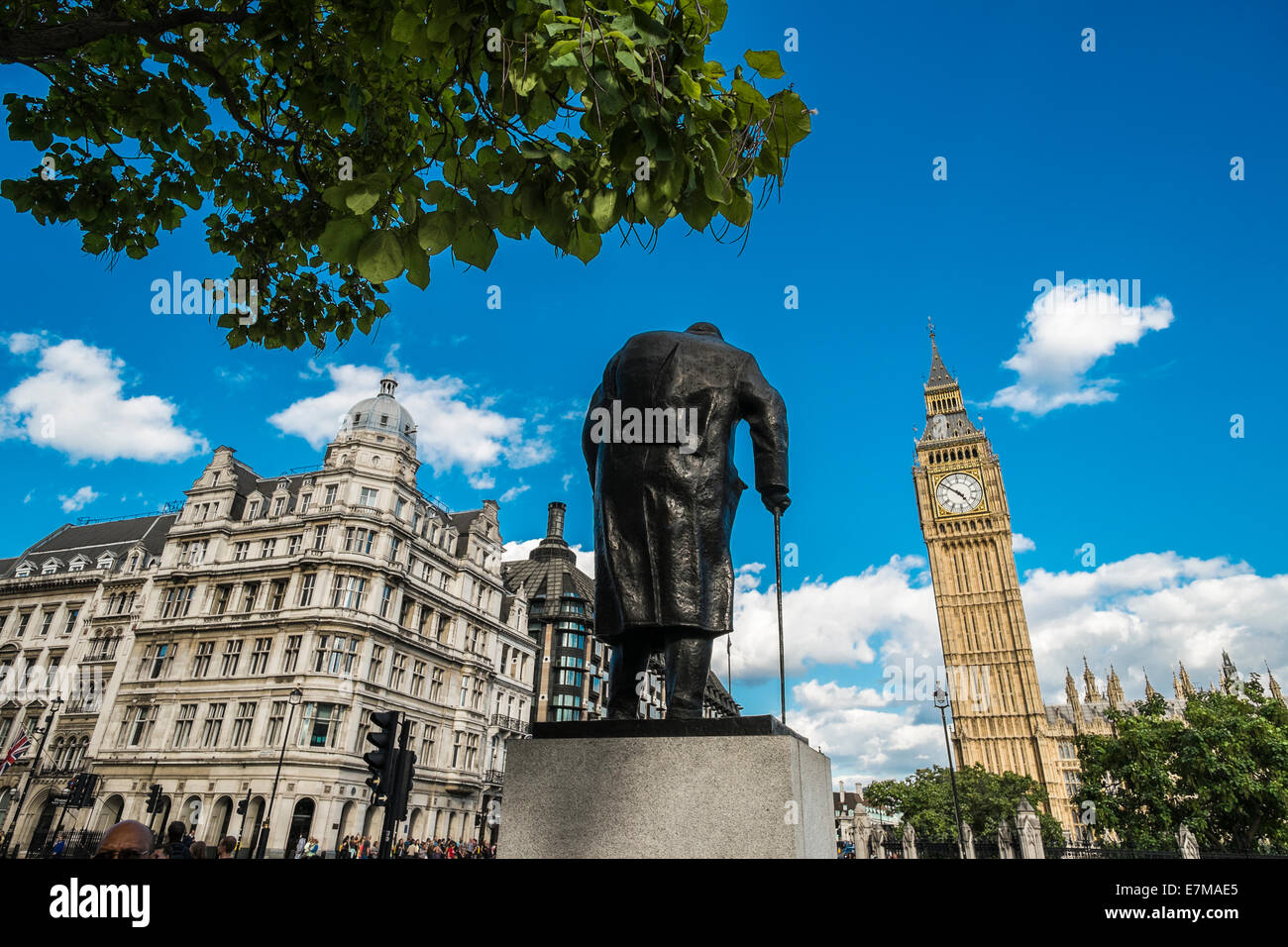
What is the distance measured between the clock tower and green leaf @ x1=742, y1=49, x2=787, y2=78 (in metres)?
88.5

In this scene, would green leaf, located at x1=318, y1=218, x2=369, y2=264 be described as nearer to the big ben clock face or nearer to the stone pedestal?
the stone pedestal

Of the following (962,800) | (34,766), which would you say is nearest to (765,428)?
(34,766)

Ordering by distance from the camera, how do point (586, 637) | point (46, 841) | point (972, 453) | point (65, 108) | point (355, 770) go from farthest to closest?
point (972, 453) < point (586, 637) < point (46, 841) < point (355, 770) < point (65, 108)

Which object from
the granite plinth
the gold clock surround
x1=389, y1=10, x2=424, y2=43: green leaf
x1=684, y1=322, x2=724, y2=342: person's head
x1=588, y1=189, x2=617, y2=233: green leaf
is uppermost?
the gold clock surround

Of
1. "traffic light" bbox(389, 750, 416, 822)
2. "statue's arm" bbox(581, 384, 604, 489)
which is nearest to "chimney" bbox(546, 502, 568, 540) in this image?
"traffic light" bbox(389, 750, 416, 822)

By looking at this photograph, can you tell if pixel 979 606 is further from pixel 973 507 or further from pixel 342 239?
pixel 342 239

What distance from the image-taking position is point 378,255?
2777mm

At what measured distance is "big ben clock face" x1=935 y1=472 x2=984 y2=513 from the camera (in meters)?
91.1

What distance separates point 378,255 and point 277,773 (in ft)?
108

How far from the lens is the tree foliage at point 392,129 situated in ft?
9.21

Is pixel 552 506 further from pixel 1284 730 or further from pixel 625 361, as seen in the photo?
pixel 625 361
